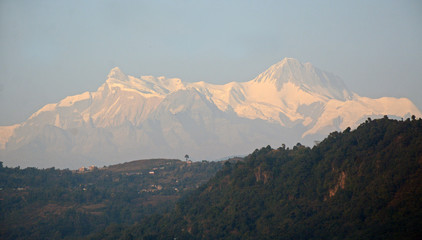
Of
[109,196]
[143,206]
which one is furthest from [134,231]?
[109,196]

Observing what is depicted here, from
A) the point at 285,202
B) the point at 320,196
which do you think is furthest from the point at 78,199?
the point at 320,196

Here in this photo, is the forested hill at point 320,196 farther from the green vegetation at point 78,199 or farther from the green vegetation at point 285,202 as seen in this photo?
the green vegetation at point 78,199

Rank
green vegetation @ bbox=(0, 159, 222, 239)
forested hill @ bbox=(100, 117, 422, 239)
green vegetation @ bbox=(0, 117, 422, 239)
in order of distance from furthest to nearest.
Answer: green vegetation @ bbox=(0, 159, 222, 239)
green vegetation @ bbox=(0, 117, 422, 239)
forested hill @ bbox=(100, 117, 422, 239)

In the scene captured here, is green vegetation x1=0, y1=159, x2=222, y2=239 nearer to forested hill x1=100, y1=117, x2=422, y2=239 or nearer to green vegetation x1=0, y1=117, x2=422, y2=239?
green vegetation x1=0, y1=117, x2=422, y2=239

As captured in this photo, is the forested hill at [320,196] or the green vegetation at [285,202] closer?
the forested hill at [320,196]

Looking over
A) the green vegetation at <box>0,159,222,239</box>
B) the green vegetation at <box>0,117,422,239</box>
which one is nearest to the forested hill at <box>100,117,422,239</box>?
the green vegetation at <box>0,117,422,239</box>

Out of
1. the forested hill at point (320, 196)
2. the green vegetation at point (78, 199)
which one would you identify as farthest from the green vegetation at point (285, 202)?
the green vegetation at point (78, 199)
